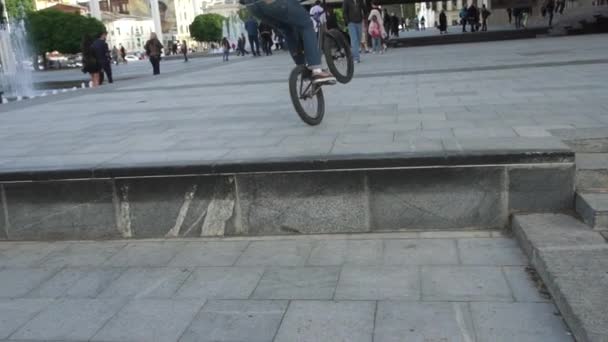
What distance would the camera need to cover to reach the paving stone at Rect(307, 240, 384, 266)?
374cm

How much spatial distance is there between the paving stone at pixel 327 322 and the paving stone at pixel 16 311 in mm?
1450

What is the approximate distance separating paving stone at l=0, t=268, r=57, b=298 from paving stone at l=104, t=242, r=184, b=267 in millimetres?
404

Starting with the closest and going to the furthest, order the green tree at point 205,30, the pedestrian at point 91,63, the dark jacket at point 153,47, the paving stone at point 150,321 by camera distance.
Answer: the paving stone at point 150,321 → the pedestrian at point 91,63 → the dark jacket at point 153,47 → the green tree at point 205,30

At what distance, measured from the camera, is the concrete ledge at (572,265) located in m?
2.53

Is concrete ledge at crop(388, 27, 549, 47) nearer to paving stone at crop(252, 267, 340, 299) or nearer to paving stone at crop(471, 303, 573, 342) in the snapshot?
paving stone at crop(252, 267, 340, 299)

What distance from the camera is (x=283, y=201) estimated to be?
14.0 ft

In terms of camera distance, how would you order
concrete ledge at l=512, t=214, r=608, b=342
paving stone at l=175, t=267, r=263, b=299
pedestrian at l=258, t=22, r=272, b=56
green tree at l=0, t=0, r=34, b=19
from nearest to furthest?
concrete ledge at l=512, t=214, r=608, b=342 < paving stone at l=175, t=267, r=263, b=299 < pedestrian at l=258, t=22, r=272, b=56 < green tree at l=0, t=0, r=34, b=19

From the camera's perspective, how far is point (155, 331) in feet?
9.88

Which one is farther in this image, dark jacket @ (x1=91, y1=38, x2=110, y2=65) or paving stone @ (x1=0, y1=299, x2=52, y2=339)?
dark jacket @ (x1=91, y1=38, x2=110, y2=65)

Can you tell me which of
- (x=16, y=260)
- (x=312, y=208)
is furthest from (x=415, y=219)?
(x=16, y=260)

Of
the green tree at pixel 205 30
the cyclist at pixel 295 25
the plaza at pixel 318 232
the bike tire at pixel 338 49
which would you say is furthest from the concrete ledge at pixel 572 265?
A: the green tree at pixel 205 30

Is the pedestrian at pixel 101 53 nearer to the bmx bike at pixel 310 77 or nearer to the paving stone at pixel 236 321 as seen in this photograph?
the bmx bike at pixel 310 77

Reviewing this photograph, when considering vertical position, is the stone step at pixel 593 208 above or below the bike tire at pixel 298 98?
below

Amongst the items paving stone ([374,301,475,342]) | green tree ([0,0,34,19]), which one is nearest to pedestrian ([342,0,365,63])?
paving stone ([374,301,475,342])
